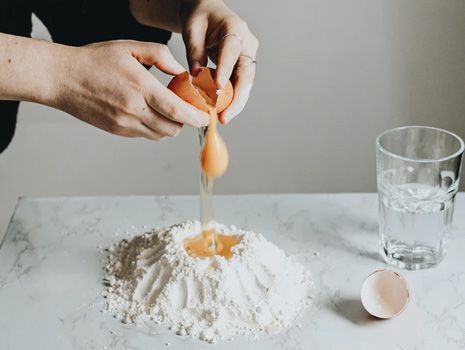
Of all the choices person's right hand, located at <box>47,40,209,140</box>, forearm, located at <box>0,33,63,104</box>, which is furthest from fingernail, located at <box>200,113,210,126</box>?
forearm, located at <box>0,33,63,104</box>

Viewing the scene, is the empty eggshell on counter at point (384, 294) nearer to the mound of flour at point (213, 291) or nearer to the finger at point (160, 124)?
the mound of flour at point (213, 291)

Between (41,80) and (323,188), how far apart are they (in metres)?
1.46

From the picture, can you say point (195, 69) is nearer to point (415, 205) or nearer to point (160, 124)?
point (160, 124)

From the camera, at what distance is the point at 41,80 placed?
1.07 m

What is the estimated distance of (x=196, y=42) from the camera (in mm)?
1253

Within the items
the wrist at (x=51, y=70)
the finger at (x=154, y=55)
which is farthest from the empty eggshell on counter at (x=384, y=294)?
the wrist at (x=51, y=70)

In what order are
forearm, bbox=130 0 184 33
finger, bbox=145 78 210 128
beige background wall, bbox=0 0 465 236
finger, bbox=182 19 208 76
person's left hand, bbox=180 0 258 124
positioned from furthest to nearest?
1. beige background wall, bbox=0 0 465 236
2. forearm, bbox=130 0 184 33
3. finger, bbox=182 19 208 76
4. person's left hand, bbox=180 0 258 124
5. finger, bbox=145 78 210 128

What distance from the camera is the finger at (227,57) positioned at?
43.9 inches

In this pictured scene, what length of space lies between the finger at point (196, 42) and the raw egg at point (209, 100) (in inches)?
4.0

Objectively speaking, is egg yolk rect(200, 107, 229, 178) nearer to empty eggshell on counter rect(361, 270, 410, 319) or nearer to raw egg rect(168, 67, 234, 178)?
raw egg rect(168, 67, 234, 178)

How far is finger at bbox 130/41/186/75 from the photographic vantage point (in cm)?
109

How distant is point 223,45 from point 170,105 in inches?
7.5

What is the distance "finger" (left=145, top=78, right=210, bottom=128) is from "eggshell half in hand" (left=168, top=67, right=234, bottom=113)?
0.10ft

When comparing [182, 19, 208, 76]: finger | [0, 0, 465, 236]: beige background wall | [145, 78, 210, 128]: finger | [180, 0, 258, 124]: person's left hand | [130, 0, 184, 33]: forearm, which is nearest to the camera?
[145, 78, 210, 128]: finger
